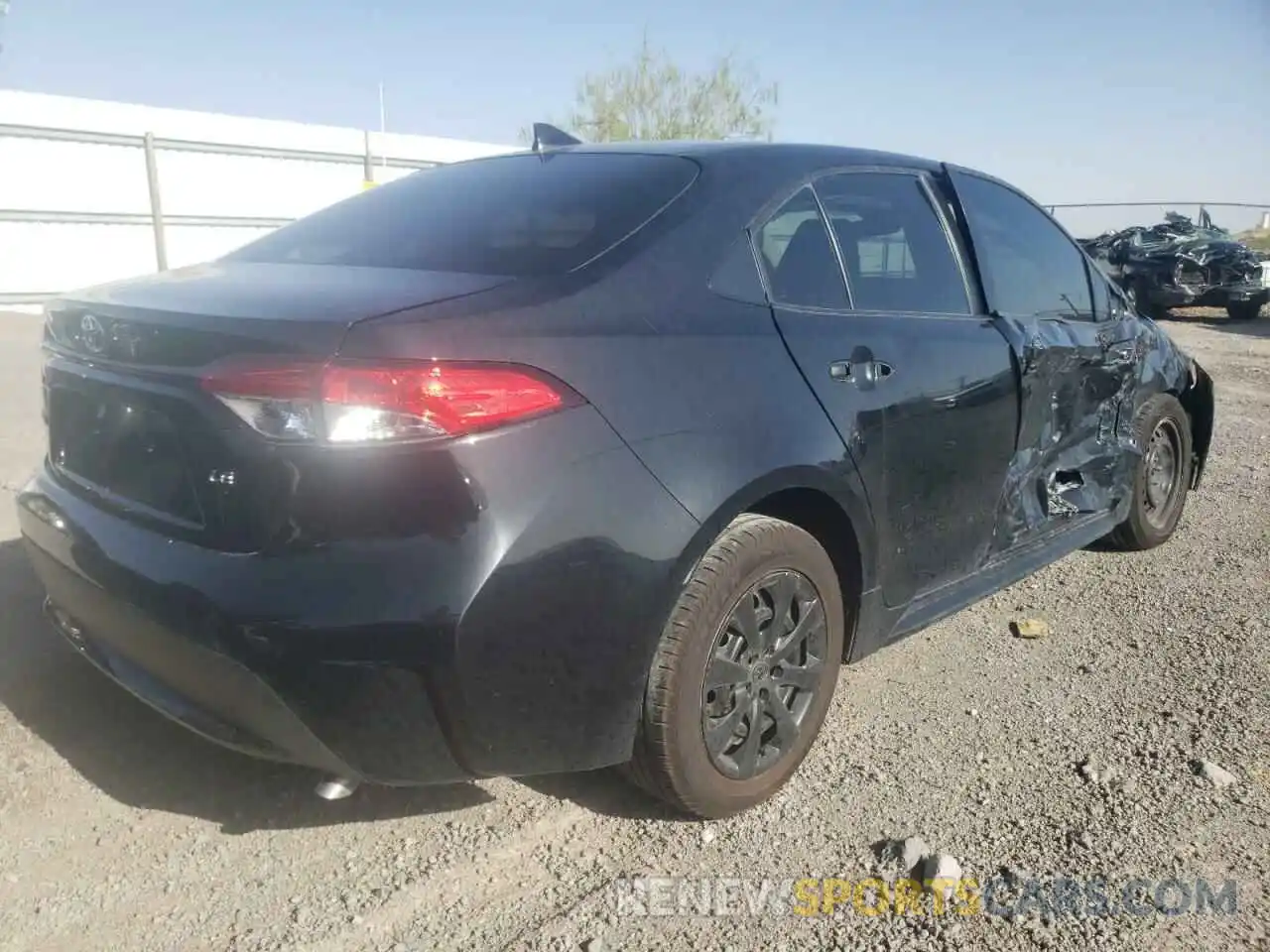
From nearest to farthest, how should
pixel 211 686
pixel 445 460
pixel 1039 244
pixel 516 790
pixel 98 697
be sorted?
pixel 445 460 < pixel 211 686 < pixel 516 790 < pixel 98 697 < pixel 1039 244

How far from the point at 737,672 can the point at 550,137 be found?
79.3 inches

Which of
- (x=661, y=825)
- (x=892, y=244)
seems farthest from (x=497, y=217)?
(x=661, y=825)

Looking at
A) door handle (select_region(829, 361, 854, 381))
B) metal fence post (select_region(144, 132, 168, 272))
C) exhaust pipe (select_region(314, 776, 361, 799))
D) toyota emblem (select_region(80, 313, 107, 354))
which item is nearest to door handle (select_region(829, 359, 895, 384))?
door handle (select_region(829, 361, 854, 381))

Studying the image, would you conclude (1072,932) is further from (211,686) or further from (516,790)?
(211,686)

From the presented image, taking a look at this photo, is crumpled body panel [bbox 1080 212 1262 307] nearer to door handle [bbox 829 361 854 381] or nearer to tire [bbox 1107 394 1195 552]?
tire [bbox 1107 394 1195 552]

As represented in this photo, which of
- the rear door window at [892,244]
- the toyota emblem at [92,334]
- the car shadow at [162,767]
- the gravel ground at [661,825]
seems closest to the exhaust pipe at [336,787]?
the gravel ground at [661,825]

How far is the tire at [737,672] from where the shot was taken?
222cm

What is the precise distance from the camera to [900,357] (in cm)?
278

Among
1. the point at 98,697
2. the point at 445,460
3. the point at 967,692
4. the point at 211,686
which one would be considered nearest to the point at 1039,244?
the point at 967,692

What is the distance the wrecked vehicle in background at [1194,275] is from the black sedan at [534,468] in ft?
43.9

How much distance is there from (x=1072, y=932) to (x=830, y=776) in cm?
73

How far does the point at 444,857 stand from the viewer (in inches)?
92.0

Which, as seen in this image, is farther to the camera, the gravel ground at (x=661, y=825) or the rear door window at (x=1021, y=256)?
the rear door window at (x=1021, y=256)

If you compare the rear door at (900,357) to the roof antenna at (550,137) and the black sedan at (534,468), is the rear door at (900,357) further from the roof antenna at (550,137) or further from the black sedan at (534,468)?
the roof antenna at (550,137)
